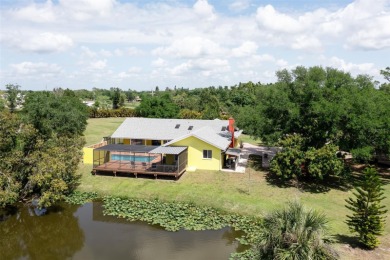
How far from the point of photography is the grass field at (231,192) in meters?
25.2

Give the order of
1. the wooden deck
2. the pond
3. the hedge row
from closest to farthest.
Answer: the pond, the wooden deck, the hedge row

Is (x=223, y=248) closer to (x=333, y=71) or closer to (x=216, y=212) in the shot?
(x=216, y=212)

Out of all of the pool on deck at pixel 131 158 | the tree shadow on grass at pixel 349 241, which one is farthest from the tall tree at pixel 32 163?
the tree shadow on grass at pixel 349 241

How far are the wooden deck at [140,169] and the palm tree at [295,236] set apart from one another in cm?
1764

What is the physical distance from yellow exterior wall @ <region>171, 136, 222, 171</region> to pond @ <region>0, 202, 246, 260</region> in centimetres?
1205

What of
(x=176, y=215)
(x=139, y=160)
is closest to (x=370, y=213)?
(x=176, y=215)

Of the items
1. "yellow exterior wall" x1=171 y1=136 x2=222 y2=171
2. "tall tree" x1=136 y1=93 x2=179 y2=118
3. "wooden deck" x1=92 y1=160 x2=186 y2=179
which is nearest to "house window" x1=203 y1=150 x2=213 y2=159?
"yellow exterior wall" x1=171 y1=136 x2=222 y2=171

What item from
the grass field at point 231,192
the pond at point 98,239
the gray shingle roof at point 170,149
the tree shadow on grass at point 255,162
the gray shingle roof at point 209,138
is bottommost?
the pond at point 98,239

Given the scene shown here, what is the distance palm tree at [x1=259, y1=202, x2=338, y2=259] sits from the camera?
1334 centimetres

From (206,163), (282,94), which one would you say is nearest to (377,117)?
(282,94)

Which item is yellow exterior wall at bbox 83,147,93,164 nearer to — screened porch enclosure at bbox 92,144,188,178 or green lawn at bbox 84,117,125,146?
screened porch enclosure at bbox 92,144,188,178

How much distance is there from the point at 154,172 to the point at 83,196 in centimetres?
687

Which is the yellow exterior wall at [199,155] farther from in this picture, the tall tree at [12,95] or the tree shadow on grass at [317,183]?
the tall tree at [12,95]

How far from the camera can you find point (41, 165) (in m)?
25.3
